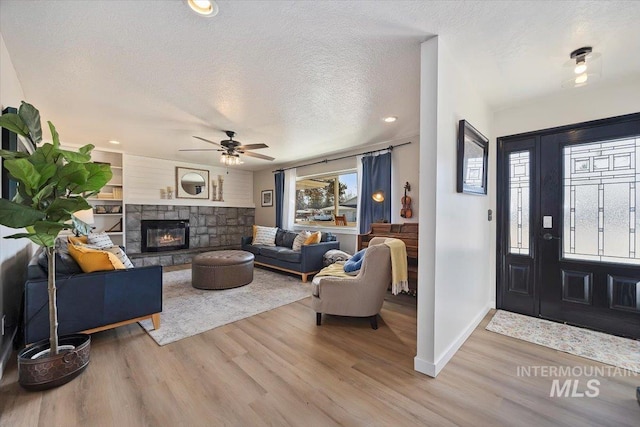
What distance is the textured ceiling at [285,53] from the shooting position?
5.36ft

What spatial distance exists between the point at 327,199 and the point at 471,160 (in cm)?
371

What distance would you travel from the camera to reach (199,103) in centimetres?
297

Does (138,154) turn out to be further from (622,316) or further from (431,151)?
(622,316)

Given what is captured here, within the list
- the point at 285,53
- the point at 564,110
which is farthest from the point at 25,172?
the point at 564,110

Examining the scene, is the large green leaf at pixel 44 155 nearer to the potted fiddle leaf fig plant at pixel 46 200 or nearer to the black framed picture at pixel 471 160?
the potted fiddle leaf fig plant at pixel 46 200

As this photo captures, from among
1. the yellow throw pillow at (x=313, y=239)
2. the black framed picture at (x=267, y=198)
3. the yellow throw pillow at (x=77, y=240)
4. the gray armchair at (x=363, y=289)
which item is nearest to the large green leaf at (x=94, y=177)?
the yellow throw pillow at (x=77, y=240)

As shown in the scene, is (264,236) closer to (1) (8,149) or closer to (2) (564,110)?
(1) (8,149)

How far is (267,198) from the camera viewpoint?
7.27m

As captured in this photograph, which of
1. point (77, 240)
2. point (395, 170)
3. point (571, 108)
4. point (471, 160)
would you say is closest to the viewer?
point (471, 160)

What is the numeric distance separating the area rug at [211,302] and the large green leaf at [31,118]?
1878 millimetres

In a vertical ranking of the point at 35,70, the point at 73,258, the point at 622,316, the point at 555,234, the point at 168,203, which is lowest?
the point at 622,316

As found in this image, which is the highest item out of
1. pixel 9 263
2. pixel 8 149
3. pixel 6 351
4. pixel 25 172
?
pixel 8 149

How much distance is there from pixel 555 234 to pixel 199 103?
4.26m

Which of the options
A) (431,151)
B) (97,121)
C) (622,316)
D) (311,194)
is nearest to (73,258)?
(97,121)
